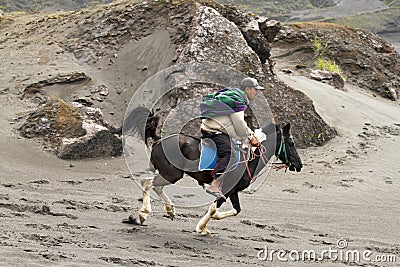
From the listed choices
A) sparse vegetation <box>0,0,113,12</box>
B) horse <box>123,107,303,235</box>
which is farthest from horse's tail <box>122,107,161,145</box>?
sparse vegetation <box>0,0,113,12</box>

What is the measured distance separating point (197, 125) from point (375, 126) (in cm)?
535

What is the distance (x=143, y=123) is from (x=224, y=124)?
4.34ft

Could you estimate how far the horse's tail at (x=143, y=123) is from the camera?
777 cm

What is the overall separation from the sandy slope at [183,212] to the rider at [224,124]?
852 mm

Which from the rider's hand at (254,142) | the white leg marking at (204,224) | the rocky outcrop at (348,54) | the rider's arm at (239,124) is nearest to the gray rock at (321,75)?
the rocky outcrop at (348,54)

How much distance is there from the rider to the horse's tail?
98 centimetres

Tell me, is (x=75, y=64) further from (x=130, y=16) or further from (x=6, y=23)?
(x=6, y=23)

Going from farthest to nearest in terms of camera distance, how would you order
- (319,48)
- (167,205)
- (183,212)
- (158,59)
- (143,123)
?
(319,48), (158,59), (183,212), (143,123), (167,205)

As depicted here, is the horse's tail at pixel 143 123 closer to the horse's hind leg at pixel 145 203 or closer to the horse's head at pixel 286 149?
the horse's hind leg at pixel 145 203

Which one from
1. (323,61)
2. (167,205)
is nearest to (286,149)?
(167,205)

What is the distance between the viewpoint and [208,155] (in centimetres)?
692

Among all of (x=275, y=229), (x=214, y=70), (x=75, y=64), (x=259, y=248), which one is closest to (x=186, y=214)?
(x=275, y=229)

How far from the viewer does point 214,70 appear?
1259 cm

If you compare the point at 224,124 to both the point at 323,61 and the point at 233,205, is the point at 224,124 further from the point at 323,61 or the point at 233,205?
the point at 323,61
